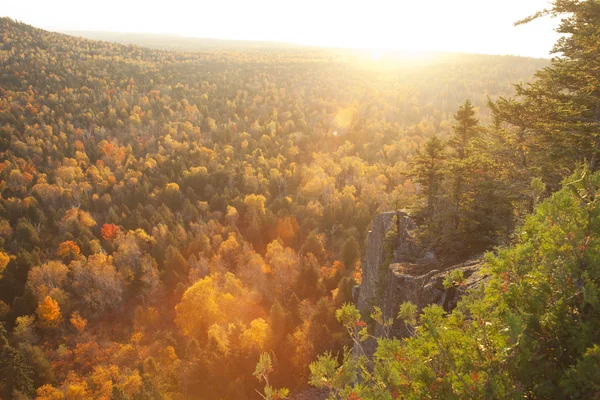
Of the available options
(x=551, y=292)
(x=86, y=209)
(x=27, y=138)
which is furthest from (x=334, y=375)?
(x=27, y=138)

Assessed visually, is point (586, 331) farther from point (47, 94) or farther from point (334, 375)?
point (47, 94)

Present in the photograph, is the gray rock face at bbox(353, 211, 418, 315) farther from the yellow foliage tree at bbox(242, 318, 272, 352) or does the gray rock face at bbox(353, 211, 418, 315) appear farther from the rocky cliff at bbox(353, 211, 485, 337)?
the yellow foliage tree at bbox(242, 318, 272, 352)

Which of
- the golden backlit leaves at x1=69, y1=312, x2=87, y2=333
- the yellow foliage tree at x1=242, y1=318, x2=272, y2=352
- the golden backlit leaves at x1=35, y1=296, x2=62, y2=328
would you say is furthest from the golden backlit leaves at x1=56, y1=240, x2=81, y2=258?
the yellow foliage tree at x1=242, y1=318, x2=272, y2=352

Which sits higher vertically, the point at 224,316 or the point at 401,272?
the point at 401,272

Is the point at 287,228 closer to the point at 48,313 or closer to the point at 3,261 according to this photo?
the point at 48,313

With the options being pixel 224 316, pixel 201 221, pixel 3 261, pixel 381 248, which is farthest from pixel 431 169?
pixel 3 261

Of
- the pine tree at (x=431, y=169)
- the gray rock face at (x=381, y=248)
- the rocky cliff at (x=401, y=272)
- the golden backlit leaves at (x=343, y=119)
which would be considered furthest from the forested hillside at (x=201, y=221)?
the rocky cliff at (x=401, y=272)
